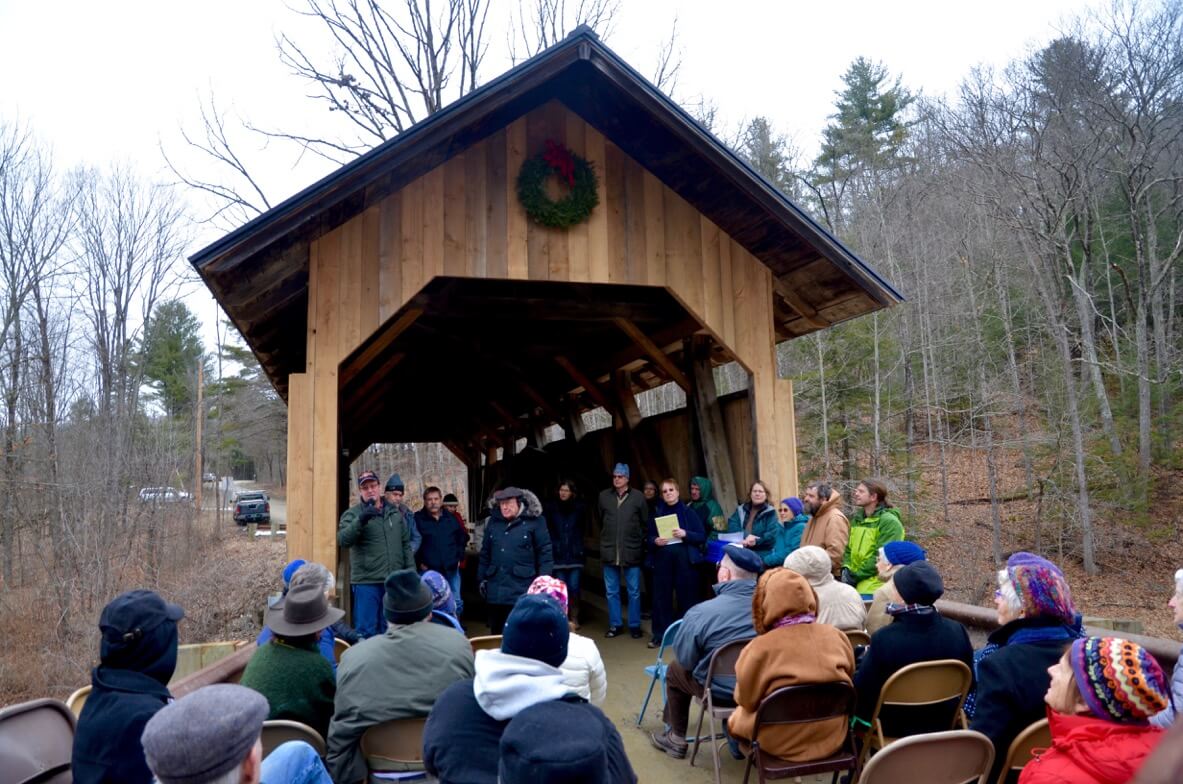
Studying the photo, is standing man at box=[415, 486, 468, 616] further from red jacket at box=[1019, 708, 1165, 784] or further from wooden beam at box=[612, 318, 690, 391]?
red jacket at box=[1019, 708, 1165, 784]

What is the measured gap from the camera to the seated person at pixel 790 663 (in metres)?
3.37

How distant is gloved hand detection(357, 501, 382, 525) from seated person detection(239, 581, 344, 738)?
3072 millimetres

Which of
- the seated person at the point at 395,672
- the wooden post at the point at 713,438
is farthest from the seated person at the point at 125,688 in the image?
the wooden post at the point at 713,438

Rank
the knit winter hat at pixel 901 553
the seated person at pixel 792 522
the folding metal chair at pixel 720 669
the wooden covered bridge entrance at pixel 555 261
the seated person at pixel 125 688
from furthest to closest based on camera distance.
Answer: the seated person at pixel 792 522
the wooden covered bridge entrance at pixel 555 261
the knit winter hat at pixel 901 553
the folding metal chair at pixel 720 669
the seated person at pixel 125 688

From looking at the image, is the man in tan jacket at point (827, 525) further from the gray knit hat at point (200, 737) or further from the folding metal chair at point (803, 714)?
the gray knit hat at point (200, 737)

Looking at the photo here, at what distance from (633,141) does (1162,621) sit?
12.2m

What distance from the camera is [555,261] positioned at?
654cm

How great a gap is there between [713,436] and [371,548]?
3.60 meters

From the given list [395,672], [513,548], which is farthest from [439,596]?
[513,548]

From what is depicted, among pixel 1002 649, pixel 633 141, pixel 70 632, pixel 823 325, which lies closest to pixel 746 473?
pixel 823 325

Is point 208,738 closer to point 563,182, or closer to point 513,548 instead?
point 513,548

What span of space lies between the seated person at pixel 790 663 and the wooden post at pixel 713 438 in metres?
4.33

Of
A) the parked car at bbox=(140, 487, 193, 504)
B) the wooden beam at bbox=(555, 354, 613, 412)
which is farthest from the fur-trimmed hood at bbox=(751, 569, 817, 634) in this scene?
the parked car at bbox=(140, 487, 193, 504)

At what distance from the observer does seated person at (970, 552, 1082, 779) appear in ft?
9.75
